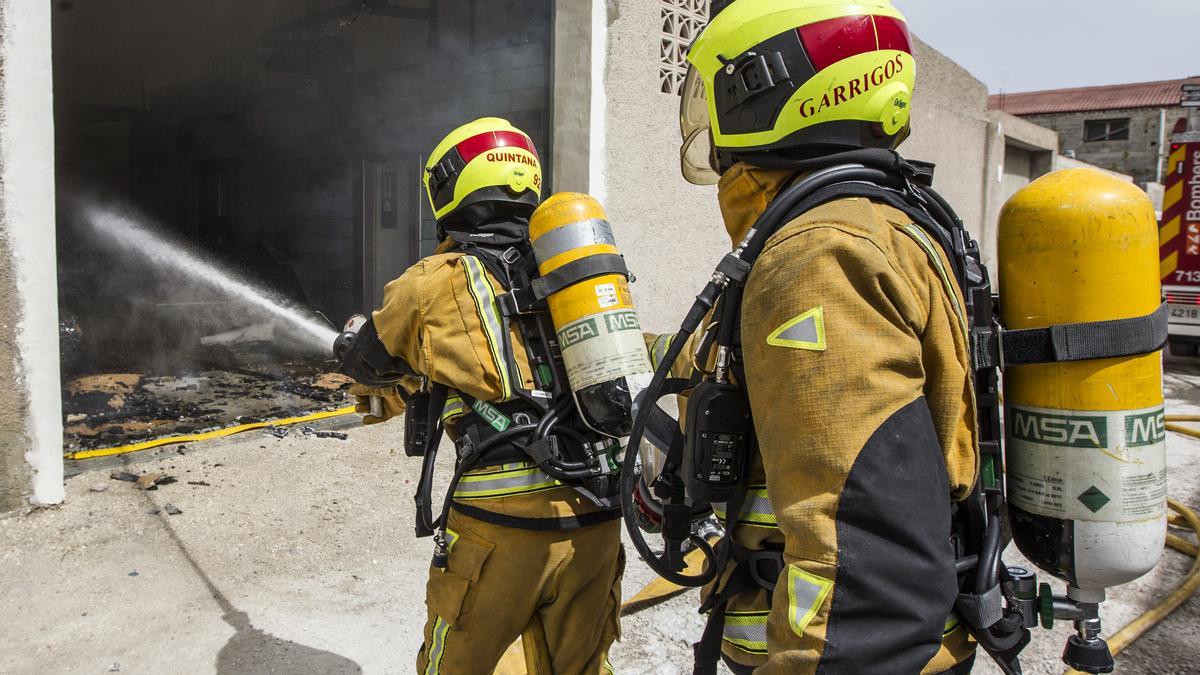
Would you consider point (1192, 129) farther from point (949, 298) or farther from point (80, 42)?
point (80, 42)

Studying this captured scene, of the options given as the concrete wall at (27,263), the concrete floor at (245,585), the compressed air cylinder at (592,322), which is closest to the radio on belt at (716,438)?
the compressed air cylinder at (592,322)

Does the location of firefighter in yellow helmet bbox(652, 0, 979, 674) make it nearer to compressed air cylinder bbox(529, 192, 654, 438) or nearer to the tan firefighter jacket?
the tan firefighter jacket

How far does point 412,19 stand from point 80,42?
18.5ft

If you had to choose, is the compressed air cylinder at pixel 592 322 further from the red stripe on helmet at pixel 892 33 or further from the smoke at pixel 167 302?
the smoke at pixel 167 302

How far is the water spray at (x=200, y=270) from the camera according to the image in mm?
9500

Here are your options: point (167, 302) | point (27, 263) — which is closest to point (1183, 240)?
point (27, 263)

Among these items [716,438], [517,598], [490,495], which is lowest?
[517,598]

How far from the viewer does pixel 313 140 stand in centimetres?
989

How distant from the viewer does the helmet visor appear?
1613 millimetres

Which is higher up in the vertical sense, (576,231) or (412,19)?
(412,19)

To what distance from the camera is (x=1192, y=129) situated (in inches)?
365

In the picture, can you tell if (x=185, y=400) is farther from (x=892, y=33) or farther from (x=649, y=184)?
(x=892, y=33)

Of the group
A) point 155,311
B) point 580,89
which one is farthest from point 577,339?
point 155,311

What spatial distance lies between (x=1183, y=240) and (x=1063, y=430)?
33.5 ft
